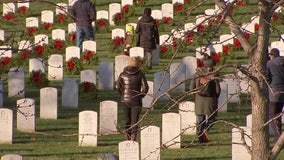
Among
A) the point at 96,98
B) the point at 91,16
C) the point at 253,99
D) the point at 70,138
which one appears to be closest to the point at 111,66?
the point at 96,98

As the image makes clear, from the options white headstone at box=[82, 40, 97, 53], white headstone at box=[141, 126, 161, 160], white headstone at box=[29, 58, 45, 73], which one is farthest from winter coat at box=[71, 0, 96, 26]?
white headstone at box=[141, 126, 161, 160]

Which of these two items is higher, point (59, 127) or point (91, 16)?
point (91, 16)

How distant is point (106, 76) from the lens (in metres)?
24.8

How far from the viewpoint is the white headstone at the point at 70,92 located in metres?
22.5

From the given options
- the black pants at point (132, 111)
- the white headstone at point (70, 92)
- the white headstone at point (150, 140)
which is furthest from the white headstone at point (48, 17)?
the white headstone at point (150, 140)

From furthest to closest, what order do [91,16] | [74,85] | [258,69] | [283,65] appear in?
[91,16] → [74,85] → [283,65] → [258,69]

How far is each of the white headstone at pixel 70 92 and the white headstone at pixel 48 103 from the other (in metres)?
1.26

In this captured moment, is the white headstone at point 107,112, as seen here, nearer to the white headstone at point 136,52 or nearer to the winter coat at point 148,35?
the winter coat at point 148,35

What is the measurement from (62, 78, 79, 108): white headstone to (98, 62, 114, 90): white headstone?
7.35ft

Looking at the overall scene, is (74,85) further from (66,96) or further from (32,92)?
(32,92)

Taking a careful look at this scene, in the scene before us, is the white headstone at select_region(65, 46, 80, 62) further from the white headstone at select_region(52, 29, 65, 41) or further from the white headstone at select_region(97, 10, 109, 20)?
the white headstone at select_region(97, 10, 109, 20)

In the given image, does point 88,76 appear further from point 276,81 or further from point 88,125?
point 276,81

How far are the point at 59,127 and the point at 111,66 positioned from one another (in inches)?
178

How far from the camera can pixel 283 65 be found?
19.2m
